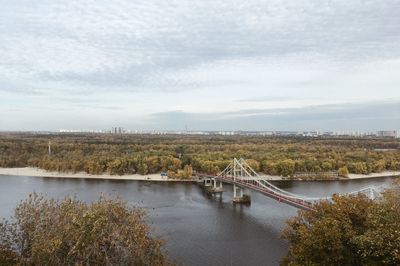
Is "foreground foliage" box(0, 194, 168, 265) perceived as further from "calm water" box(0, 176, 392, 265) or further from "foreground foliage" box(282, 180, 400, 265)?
"calm water" box(0, 176, 392, 265)

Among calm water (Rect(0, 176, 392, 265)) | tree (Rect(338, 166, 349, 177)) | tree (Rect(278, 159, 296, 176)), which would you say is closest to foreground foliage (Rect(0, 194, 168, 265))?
calm water (Rect(0, 176, 392, 265))

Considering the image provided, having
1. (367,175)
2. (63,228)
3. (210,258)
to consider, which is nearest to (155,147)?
Answer: (367,175)

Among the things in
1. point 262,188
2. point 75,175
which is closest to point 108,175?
point 75,175

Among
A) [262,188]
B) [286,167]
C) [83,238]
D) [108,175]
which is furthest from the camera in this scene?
[108,175]

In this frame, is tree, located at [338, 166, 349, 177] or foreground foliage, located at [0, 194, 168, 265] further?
tree, located at [338, 166, 349, 177]

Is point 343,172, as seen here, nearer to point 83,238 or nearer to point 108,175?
point 108,175

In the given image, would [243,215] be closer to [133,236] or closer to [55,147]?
[133,236]

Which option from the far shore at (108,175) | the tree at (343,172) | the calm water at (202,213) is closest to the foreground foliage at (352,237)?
the calm water at (202,213)
